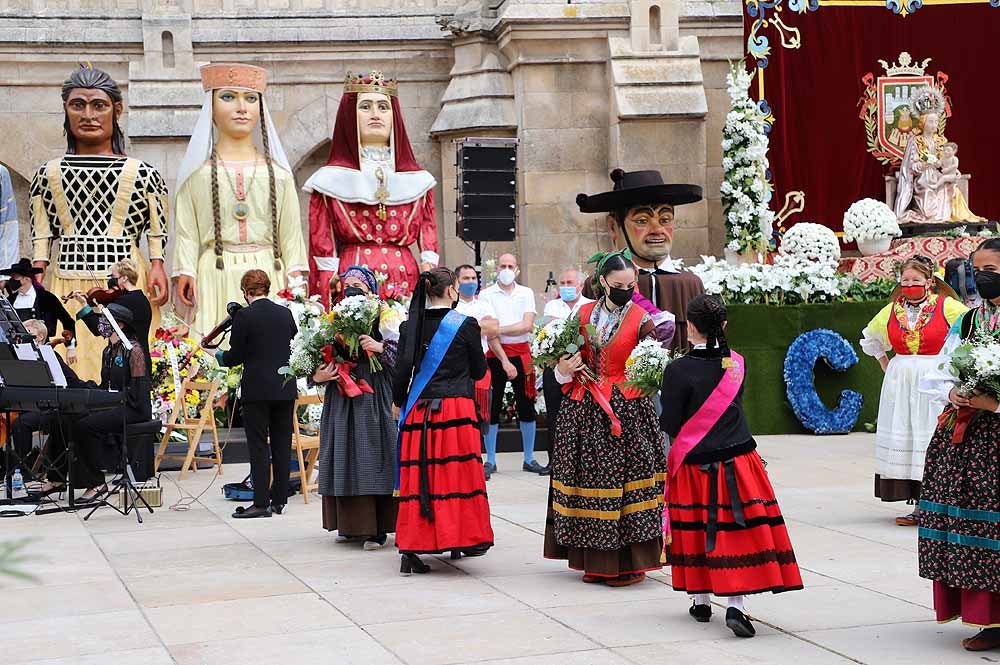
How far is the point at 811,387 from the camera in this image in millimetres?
13219

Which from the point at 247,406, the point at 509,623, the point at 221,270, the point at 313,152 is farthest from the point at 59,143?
the point at 509,623

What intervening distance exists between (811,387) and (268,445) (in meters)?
5.72

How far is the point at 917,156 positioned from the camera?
16234 millimetres

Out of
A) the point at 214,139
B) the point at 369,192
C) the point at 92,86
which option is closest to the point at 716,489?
the point at 369,192

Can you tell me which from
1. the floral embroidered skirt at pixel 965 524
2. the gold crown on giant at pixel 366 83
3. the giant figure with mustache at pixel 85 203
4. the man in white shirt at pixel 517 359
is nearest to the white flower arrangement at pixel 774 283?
the man in white shirt at pixel 517 359

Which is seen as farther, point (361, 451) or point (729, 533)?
point (361, 451)

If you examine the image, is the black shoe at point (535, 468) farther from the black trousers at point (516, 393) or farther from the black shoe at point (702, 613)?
the black shoe at point (702, 613)

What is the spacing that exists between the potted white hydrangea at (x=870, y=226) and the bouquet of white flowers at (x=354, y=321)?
27.3ft

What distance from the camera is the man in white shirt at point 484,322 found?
10703 mm

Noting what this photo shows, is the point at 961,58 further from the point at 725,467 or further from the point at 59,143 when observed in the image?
the point at 725,467

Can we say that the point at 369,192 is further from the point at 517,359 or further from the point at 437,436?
the point at 437,436

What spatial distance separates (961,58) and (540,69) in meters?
4.94

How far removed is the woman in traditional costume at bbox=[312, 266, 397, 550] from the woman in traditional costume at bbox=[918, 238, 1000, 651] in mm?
3212

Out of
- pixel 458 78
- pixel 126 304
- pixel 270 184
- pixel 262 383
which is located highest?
pixel 458 78
